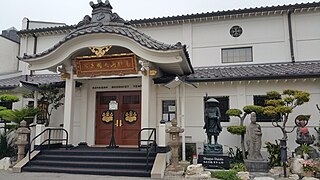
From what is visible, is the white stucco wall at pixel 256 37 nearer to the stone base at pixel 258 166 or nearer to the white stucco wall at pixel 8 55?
the stone base at pixel 258 166

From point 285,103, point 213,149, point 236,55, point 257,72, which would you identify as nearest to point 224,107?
point 257,72

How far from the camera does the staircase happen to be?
826cm

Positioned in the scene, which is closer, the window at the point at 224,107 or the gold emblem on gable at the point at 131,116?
the window at the point at 224,107

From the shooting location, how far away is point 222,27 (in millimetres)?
13305

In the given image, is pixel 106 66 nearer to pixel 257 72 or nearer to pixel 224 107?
pixel 224 107

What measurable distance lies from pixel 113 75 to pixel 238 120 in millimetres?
5404

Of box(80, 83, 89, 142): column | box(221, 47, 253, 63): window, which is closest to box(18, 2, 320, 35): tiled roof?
box(221, 47, 253, 63): window

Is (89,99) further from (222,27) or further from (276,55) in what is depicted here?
(276,55)

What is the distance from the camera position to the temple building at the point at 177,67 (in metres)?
9.85

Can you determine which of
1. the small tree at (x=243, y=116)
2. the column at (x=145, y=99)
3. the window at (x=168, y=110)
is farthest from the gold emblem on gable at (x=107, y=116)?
the small tree at (x=243, y=116)

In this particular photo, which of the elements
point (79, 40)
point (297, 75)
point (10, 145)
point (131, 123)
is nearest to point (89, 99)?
point (131, 123)

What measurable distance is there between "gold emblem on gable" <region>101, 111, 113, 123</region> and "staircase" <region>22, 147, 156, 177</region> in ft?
8.19

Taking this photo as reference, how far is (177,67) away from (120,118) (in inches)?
136

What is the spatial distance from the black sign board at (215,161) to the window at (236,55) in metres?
5.70
